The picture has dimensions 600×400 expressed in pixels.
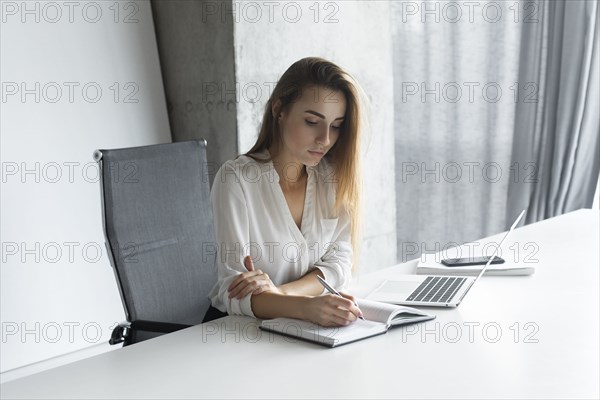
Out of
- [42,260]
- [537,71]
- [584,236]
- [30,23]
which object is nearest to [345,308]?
[584,236]

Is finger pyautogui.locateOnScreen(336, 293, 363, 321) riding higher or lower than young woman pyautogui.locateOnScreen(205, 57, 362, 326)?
lower

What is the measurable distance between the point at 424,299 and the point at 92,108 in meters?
1.91

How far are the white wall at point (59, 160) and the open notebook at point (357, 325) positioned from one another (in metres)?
1.60

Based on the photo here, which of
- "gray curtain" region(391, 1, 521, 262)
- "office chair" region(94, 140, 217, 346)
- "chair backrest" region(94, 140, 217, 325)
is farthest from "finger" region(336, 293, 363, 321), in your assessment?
"gray curtain" region(391, 1, 521, 262)

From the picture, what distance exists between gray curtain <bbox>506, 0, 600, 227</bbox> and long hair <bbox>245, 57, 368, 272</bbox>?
6.65 feet

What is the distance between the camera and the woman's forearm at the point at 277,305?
5.50 ft

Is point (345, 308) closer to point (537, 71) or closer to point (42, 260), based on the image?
point (42, 260)

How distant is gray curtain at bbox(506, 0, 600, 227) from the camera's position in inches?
145

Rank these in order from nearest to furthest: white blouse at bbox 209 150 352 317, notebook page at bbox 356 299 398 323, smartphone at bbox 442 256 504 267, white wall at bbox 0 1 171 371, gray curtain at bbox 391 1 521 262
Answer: notebook page at bbox 356 299 398 323, white blouse at bbox 209 150 352 317, smartphone at bbox 442 256 504 267, white wall at bbox 0 1 171 371, gray curtain at bbox 391 1 521 262

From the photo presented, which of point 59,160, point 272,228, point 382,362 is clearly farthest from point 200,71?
point 382,362

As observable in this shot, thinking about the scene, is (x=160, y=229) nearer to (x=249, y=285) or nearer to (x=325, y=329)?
(x=249, y=285)

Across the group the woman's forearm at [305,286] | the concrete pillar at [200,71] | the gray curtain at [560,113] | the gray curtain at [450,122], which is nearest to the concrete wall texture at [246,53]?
the concrete pillar at [200,71]

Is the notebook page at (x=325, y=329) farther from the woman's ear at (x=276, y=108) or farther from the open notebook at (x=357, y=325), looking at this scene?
the woman's ear at (x=276, y=108)

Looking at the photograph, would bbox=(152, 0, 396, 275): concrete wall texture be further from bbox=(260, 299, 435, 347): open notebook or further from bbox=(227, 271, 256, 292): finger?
bbox=(260, 299, 435, 347): open notebook
